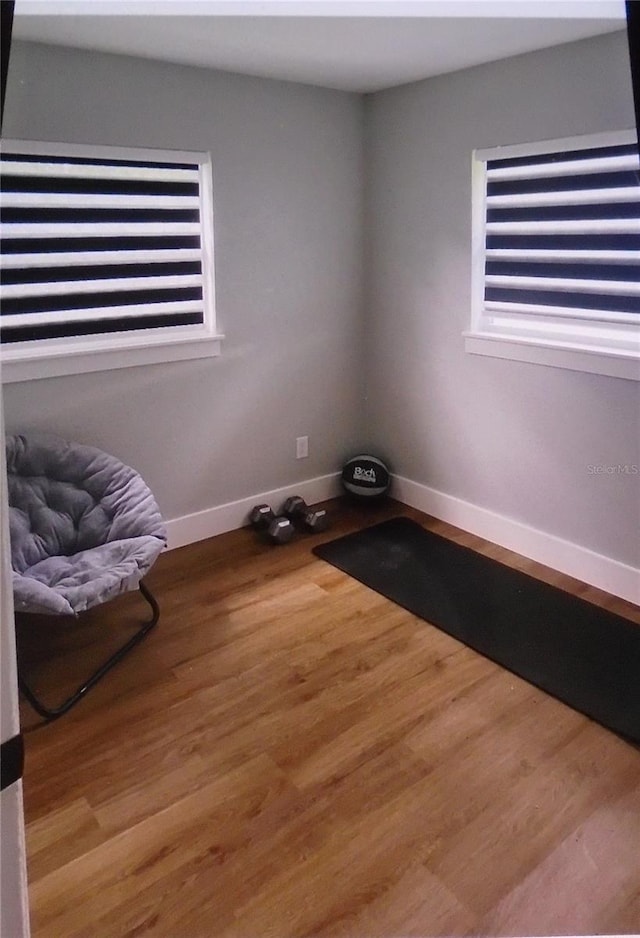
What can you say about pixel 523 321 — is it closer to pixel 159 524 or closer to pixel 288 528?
pixel 288 528

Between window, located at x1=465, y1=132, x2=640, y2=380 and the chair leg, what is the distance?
1841mm

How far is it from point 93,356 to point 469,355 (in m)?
1.69

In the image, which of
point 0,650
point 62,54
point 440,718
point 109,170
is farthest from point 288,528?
point 0,650

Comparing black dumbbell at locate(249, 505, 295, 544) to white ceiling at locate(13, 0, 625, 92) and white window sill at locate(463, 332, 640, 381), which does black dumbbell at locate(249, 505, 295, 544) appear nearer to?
white window sill at locate(463, 332, 640, 381)

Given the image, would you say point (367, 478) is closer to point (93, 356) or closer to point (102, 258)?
point (93, 356)

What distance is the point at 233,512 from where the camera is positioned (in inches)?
143

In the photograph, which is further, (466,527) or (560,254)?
(466,527)

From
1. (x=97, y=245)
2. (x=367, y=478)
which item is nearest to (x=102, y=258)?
(x=97, y=245)

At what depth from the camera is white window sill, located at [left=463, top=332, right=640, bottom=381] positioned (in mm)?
2779

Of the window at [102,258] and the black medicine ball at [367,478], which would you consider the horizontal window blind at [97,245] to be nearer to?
the window at [102,258]

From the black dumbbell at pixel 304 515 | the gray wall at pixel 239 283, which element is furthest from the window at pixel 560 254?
the black dumbbell at pixel 304 515

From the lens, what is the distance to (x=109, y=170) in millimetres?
2988

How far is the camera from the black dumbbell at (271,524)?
11.3 feet

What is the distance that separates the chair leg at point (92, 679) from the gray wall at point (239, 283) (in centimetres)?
70
